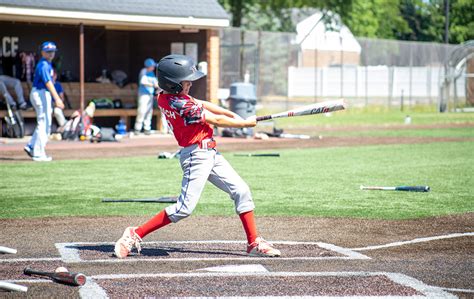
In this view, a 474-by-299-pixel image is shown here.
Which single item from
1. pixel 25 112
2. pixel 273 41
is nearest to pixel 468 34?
pixel 273 41

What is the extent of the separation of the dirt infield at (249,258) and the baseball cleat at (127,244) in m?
0.09

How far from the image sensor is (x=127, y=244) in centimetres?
782

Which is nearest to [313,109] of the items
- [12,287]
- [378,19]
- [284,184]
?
[12,287]

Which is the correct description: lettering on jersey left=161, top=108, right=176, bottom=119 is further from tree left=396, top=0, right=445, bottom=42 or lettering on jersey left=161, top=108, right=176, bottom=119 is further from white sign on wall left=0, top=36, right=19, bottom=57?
tree left=396, top=0, right=445, bottom=42

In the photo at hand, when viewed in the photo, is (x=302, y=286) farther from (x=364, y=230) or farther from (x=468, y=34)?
(x=468, y=34)

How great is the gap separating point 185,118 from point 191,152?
33cm

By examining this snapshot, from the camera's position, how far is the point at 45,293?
20.5 feet

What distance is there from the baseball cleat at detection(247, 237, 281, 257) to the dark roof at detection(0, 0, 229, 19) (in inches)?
597

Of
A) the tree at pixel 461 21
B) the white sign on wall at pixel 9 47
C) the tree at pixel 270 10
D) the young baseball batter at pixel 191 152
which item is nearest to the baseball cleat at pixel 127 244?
the young baseball batter at pixel 191 152

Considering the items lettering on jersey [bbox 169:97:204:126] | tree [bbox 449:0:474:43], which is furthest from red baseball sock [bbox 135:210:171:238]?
tree [bbox 449:0:474:43]

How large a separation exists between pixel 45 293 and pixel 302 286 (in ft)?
6.12

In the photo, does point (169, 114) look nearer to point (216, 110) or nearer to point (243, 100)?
point (216, 110)

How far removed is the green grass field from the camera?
11055mm

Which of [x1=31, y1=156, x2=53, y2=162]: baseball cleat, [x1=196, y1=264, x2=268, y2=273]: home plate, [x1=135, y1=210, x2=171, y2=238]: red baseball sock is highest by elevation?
[x1=135, y1=210, x2=171, y2=238]: red baseball sock
